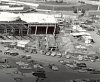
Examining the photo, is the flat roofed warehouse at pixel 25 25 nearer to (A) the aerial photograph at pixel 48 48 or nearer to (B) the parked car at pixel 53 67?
(A) the aerial photograph at pixel 48 48

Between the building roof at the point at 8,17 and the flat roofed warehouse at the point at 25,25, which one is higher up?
the building roof at the point at 8,17

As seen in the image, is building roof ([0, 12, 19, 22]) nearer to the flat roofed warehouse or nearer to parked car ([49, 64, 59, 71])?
the flat roofed warehouse

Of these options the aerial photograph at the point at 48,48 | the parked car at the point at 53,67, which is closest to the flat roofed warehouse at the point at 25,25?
the aerial photograph at the point at 48,48

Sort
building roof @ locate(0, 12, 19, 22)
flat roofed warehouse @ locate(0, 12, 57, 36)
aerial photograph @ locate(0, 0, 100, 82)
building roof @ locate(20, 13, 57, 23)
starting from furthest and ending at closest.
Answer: building roof @ locate(20, 13, 57, 23) < building roof @ locate(0, 12, 19, 22) < flat roofed warehouse @ locate(0, 12, 57, 36) < aerial photograph @ locate(0, 0, 100, 82)

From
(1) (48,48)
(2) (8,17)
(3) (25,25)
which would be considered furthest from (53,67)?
(2) (8,17)

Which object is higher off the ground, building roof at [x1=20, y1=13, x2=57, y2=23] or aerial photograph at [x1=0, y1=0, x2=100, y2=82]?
building roof at [x1=20, y1=13, x2=57, y2=23]

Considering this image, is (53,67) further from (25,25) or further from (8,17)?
(8,17)

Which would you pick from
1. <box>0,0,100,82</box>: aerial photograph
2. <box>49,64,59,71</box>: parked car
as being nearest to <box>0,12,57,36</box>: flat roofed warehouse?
<box>0,0,100,82</box>: aerial photograph
